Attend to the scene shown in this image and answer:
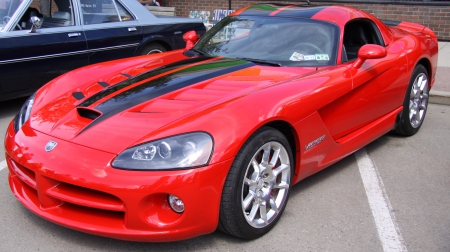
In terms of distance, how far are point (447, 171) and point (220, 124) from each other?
257 centimetres

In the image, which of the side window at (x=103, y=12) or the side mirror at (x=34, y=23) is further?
the side window at (x=103, y=12)

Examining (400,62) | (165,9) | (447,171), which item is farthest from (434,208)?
(165,9)

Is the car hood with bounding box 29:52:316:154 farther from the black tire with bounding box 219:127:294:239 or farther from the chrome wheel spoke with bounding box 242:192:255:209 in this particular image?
the chrome wheel spoke with bounding box 242:192:255:209

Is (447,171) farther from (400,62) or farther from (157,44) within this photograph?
(157,44)

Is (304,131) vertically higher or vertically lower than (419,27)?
lower

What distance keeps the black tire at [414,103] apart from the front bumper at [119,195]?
2.77 m

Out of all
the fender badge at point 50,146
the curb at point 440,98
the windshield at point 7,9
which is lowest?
the curb at point 440,98

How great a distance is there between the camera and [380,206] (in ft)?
12.4

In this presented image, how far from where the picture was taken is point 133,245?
3.11 meters

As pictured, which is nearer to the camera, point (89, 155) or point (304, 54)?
point (89, 155)

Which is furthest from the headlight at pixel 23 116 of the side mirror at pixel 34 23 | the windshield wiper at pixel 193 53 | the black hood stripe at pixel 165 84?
the side mirror at pixel 34 23

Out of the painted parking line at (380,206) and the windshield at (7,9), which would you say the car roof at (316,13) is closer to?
the painted parking line at (380,206)

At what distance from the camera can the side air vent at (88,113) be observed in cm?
329

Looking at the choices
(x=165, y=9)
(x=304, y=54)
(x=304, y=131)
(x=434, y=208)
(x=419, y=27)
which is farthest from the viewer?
(x=165, y=9)
